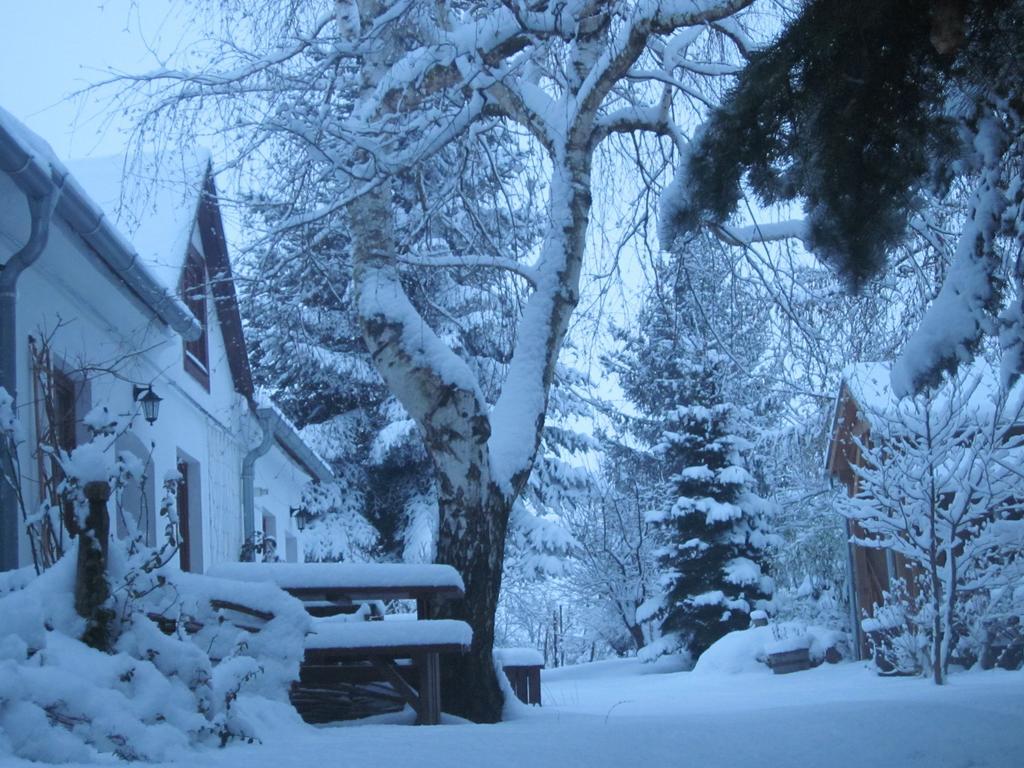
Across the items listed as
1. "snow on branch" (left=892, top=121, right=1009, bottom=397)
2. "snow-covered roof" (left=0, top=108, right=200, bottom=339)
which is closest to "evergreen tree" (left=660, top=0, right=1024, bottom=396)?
"snow on branch" (left=892, top=121, right=1009, bottom=397)

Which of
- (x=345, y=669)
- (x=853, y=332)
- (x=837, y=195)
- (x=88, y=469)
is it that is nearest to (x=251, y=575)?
(x=345, y=669)

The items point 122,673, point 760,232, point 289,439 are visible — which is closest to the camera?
point 122,673

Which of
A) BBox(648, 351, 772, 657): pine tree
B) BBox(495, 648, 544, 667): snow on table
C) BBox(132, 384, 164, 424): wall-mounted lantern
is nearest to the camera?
BBox(495, 648, 544, 667): snow on table

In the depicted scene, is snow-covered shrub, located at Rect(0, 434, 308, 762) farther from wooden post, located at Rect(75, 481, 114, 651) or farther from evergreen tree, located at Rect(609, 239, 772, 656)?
evergreen tree, located at Rect(609, 239, 772, 656)

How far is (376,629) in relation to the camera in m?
6.18

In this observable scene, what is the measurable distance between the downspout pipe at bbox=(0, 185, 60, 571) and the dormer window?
5.86 metres

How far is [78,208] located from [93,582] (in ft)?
12.3

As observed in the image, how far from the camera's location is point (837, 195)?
4801 millimetres

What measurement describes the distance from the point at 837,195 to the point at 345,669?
389cm

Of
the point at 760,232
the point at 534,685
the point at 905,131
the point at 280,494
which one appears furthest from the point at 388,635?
the point at 280,494

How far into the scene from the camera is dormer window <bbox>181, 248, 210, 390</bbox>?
1331cm

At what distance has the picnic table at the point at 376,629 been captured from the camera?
6098mm

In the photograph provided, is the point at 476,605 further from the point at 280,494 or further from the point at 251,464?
the point at 280,494

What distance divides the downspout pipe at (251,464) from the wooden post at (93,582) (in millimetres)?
9712
